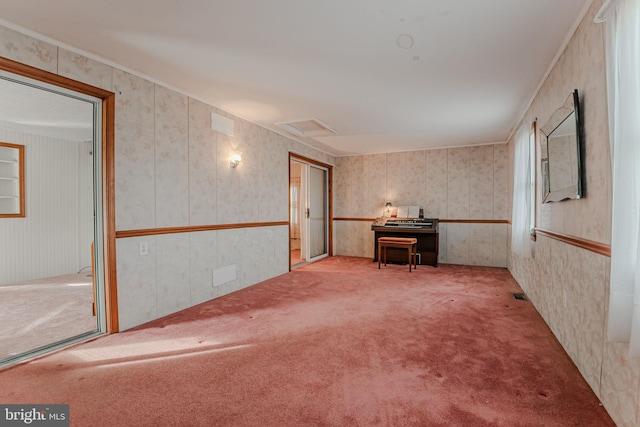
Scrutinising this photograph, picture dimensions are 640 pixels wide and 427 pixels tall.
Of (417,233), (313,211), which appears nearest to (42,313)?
(313,211)

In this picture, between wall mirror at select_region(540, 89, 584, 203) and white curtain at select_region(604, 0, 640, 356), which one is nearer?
white curtain at select_region(604, 0, 640, 356)

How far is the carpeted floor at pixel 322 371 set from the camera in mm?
1584

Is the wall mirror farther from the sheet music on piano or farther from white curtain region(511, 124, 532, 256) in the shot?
the sheet music on piano

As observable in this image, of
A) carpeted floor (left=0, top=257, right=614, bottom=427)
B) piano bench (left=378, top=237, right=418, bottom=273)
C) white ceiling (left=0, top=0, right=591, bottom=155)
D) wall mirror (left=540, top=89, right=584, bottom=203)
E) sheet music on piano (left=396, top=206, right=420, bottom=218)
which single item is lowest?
carpeted floor (left=0, top=257, right=614, bottom=427)

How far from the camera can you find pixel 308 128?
15.4ft

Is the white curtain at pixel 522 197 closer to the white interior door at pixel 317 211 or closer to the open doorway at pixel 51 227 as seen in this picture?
the white interior door at pixel 317 211

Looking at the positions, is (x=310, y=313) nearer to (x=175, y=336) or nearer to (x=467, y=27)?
(x=175, y=336)

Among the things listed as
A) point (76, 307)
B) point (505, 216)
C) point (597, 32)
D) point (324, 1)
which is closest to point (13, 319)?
point (76, 307)

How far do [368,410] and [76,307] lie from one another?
329 centimetres

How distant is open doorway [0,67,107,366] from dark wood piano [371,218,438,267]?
4582mm

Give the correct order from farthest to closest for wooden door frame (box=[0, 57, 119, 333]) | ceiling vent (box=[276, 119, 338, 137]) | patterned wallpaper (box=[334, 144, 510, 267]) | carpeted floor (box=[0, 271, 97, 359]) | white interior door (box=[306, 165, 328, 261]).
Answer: white interior door (box=[306, 165, 328, 261]) < patterned wallpaper (box=[334, 144, 510, 267]) < ceiling vent (box=[276, 119, 338, 137]) < wooden door frame (box=[0, 57, 119, 333]) < carpeted floor (box=[0, 271, 97, 359])

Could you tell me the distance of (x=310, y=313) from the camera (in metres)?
3.14

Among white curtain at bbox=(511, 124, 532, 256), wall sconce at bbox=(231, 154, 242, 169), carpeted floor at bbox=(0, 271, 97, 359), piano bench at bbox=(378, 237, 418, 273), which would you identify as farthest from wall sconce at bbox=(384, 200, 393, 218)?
carpeted floor at bbox=(0, 271, 97, 359)

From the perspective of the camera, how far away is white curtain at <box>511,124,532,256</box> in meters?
3.38
